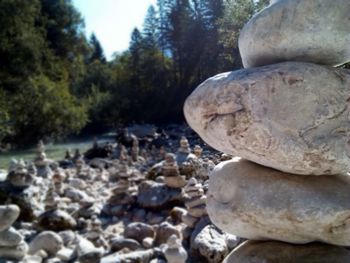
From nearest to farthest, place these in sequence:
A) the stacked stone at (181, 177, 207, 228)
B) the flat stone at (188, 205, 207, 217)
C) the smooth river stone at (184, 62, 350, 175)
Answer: the smooth river stone at (184, 62, 350, 175), the stacked stone at (181, 177, 207, 228), the flat stone at (188, 205, 207, 217)

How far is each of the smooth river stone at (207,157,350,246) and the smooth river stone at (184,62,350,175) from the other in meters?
0.09

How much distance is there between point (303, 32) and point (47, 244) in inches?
147

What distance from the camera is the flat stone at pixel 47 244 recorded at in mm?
4270

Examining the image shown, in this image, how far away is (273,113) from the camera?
4.34 feet

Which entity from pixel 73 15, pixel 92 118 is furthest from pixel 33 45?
pixel 92 118

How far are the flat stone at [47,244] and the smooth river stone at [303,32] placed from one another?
11.6 feet

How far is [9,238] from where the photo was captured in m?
3.81

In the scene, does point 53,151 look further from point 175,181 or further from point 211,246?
point 211,246

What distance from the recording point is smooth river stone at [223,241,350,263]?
1467 mm

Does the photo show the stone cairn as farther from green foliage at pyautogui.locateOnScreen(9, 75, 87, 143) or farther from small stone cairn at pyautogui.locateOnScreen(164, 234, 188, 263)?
green foliage at pyautogui.locateOnScreen(9, 75, 87, 143)

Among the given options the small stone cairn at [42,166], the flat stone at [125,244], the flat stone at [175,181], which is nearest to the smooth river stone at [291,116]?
the flat stone at [125,244]

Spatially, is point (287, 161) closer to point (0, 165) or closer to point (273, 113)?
point (273, 113)

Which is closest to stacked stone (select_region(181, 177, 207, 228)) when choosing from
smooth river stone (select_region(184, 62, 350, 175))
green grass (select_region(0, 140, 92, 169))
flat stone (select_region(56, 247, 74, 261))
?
flat stone (select_region(56, 247, 74, 261))

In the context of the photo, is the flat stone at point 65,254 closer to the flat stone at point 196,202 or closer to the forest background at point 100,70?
the flat stone at point 196,202
